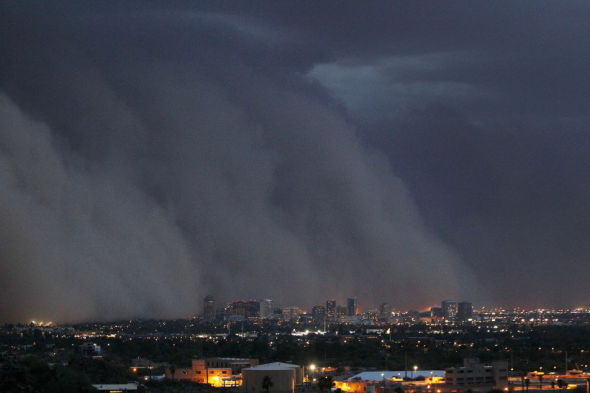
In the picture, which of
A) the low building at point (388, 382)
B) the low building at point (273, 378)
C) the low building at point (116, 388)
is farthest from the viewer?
the low building at point (388, 382)

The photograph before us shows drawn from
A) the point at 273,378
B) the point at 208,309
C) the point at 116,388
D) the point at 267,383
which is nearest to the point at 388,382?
the point at 273,378

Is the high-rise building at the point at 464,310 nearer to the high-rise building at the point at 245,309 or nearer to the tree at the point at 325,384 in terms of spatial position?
the high-rise building at the point at 245,309

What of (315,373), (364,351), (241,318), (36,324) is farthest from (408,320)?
(315,373)

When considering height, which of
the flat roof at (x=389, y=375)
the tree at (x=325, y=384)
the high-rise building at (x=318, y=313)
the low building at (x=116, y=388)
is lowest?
the low building at (x=116, y=388)

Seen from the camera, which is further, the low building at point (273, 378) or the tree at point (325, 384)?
the low building at point (273, 378)

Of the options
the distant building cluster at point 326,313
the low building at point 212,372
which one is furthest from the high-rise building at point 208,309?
the low building at point 212,372

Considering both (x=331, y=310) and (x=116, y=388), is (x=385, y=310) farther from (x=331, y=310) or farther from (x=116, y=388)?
(x=116, y=388)

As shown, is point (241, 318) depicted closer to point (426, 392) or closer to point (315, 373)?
point (315, 373)
